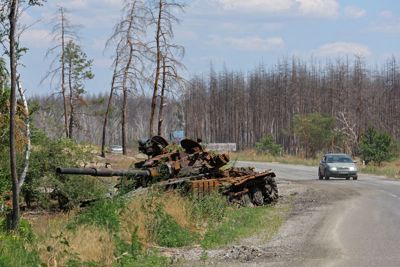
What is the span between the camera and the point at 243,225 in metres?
17.4

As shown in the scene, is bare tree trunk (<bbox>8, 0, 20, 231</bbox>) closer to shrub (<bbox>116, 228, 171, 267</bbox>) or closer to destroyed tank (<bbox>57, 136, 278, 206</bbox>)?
shrub (<bbox>116, 228, 171, 267</bbox>)

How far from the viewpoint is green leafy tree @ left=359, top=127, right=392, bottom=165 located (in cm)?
5700

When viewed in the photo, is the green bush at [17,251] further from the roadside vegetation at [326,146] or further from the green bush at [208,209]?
the roadside vegetation at [326,146]

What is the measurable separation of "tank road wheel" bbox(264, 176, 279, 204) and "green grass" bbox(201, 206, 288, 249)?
72.1 inches

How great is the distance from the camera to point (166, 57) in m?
34.9

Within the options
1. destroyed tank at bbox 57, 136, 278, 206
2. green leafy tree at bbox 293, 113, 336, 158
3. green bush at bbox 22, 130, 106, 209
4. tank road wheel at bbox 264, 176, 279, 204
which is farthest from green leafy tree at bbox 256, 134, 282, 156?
green bush at bbox 22, 130, 106, 209

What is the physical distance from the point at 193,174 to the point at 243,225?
4440 mm

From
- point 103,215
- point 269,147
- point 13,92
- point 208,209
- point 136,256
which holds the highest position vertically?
point 13,92

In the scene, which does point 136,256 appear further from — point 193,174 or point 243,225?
point 193,174

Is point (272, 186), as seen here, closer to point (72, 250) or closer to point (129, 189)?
point (129, 189)

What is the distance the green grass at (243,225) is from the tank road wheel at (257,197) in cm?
115

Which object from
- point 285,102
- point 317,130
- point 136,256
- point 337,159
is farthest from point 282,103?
point 136,256

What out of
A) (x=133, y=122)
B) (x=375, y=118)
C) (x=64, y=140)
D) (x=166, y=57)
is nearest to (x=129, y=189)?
(x=64, y=140)

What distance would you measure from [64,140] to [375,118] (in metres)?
79.4
